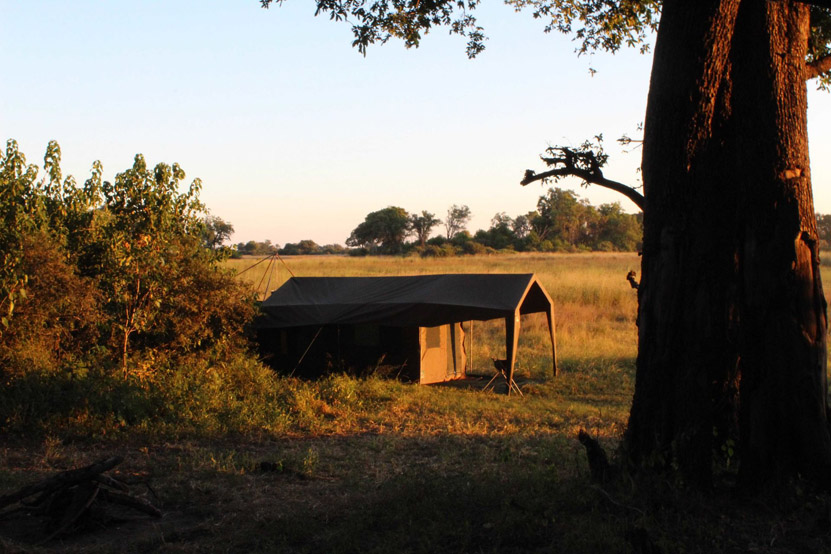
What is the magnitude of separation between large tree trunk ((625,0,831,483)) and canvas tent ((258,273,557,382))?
8488 millimetres

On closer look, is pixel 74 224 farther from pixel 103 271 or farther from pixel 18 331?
pixel 18 331

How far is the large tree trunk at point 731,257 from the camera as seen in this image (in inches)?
193

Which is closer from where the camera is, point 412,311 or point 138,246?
point 138,246

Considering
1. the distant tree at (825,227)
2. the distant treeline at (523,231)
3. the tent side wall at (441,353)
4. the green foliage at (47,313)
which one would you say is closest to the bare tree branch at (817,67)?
the green foliage at (47,313)

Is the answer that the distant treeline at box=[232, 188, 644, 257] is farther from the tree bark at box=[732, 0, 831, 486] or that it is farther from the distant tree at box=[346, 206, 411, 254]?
the tree bark at box=[732, 0, 831, 486]

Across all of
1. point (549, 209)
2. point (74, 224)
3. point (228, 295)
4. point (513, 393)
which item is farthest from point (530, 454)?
point (549, 209)

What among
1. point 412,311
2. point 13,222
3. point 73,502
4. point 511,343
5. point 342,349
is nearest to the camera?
point 73,502

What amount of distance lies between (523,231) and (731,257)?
7550 cm

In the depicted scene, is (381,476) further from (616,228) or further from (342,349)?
(616,228)

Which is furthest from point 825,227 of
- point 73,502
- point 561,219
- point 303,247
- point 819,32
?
point 73,502

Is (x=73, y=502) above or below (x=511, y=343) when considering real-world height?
below

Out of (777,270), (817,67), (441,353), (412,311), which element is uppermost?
(817,67)

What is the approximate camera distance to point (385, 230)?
75562mm

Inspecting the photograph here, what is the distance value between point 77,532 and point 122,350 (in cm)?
640
